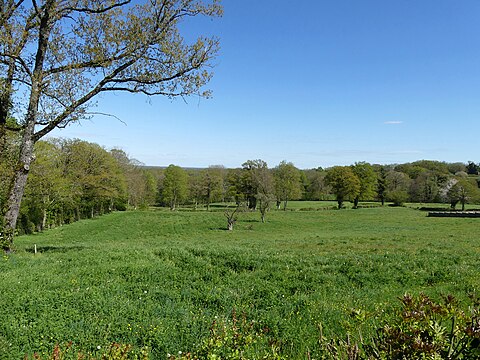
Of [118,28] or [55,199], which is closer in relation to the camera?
[118,28]

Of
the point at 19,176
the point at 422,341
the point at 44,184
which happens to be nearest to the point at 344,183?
the point at 44,184

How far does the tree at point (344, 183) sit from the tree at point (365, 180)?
258cm

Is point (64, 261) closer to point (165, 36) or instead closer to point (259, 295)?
point (259, 295)

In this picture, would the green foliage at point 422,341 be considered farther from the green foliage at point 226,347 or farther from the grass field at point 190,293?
the grass field at point 190,293

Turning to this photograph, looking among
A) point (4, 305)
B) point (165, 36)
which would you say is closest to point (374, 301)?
point (4, 305)

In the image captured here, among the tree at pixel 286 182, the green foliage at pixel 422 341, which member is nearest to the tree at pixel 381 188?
the tree at pixel 286 182

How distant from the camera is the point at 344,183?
2532 inches

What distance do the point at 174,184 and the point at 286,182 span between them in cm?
2490

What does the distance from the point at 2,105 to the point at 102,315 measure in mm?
8659

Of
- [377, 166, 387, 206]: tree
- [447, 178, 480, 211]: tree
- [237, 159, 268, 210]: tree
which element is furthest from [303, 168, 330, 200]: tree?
[237, 159, 268, 210]: tree

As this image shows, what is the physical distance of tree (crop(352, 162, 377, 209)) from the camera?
6831 cm

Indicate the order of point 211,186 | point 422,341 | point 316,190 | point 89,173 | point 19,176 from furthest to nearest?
point 316,190 < point 211,186 < point 89,173 < point 19,176 < point 422,341

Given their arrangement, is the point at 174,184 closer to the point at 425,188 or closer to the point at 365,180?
the point at 365,180

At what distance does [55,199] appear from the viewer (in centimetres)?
4153
